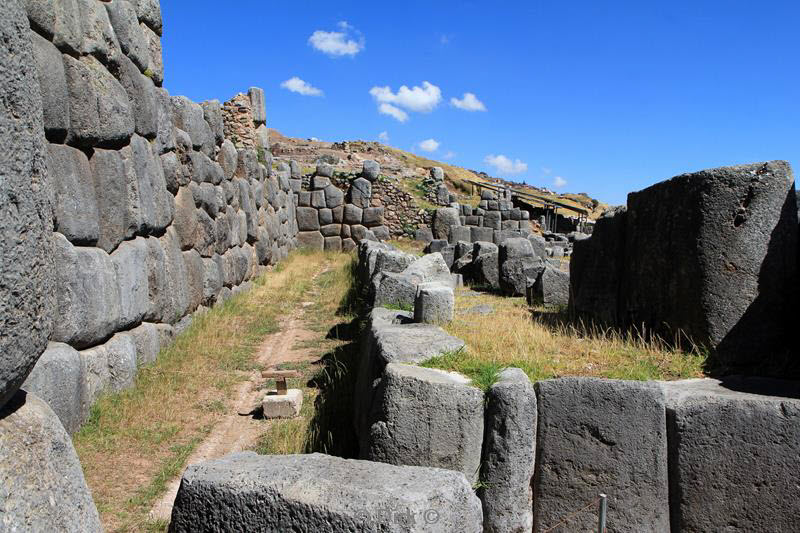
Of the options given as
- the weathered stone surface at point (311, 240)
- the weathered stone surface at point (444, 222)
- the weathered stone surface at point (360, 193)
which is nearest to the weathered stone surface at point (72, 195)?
the weathered stone surface at point (311, 240)

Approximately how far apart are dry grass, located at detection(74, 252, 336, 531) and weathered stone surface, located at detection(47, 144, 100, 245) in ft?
4.72

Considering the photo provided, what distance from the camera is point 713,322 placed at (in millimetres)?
4887

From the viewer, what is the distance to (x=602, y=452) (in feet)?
12.9

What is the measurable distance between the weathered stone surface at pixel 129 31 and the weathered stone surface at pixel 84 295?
105 inches

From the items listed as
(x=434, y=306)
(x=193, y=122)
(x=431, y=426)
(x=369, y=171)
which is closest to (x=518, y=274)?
(x=434, y=306)

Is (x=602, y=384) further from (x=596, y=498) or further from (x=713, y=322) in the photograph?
(x=713, y=322)

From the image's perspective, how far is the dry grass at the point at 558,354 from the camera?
4.59 m

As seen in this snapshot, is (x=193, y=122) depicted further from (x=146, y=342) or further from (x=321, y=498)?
(x=321, y=498)

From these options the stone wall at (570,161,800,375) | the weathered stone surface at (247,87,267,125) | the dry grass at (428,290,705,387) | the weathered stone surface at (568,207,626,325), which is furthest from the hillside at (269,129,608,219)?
the stone wall at (570,161,800,375)

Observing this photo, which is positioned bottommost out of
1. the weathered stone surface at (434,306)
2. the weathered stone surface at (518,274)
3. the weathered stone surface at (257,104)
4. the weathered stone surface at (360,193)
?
the weathered stone surface at (434,306)

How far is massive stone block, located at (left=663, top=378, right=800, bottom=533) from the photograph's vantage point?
367cm

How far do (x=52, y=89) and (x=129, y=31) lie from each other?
7.71 ft

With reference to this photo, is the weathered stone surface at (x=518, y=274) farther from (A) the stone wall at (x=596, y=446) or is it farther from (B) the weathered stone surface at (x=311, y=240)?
(B) the weathered stone surface at (x=311, y=240)

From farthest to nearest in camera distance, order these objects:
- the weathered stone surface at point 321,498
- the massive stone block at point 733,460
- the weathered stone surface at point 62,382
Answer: the weathered stone surface at point 62,382, the massive stone block at point 733,460, the weathered stone surface at point 321,498
